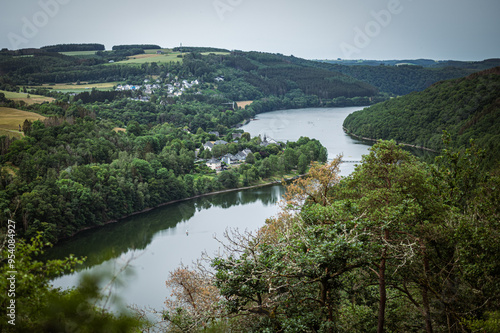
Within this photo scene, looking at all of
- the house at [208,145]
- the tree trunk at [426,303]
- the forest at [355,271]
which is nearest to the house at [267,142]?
the house at [208,145]

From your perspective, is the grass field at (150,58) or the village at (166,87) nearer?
the village at (166,87)

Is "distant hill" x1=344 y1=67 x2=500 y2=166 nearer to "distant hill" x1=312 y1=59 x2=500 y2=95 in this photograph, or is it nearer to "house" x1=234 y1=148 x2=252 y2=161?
"house" x1=234 y1=148 x2=252 y2=161

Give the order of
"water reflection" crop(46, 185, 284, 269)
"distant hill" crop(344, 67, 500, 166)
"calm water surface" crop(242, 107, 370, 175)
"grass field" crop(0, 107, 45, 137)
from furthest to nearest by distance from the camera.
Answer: "calm water surface" crop(242, 107, 370, 175) → "distant hill" crop(344, 67, 500, 166) → "grass field" crop(0, 107, 45, 137) → "water reflection" crop(46, 185, 284, 269)

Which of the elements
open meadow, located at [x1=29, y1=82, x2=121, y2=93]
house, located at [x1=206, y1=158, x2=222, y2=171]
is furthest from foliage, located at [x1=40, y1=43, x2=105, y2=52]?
house, located at [x1=206, y1=158, x2=222, y2=171]

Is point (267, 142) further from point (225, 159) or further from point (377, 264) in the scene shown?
point (377, 264)

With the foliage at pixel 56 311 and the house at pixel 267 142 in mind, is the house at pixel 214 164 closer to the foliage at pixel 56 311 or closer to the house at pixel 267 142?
the house at pixel 267 142

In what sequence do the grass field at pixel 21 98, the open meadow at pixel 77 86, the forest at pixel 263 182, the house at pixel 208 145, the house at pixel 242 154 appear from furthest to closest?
1. the open meadow at pixel 77 86
2. the house at pixel 208 145
3. the house at pixel 242 154
4. the grass field at pixel 21 98
5. the forest at pixel 263 182

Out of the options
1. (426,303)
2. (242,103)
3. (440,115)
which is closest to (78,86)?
(242,103)

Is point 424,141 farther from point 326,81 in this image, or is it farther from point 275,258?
point 326,81
